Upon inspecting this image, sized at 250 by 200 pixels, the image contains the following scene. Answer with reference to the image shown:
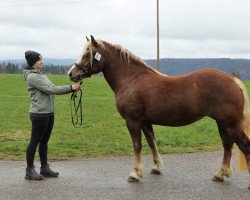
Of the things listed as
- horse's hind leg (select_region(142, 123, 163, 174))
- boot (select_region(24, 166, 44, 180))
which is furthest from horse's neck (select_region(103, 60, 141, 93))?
boot (select_region(24, 166, 44, 180))

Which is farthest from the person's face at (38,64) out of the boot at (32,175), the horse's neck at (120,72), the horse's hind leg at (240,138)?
the horse's hind leg at (240,138)

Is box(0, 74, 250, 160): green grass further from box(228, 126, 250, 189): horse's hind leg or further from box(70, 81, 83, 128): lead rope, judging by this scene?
box(228, 126, 250, 189): horse's hind leg

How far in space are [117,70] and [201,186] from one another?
2232 millimetres

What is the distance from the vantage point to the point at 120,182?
644 centimetres

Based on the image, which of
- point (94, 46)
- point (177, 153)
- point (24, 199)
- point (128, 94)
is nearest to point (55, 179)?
point (24, 199)

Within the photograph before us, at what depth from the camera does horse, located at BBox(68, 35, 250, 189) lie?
6074mm

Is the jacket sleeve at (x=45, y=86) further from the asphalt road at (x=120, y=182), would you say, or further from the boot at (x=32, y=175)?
the asphalt road at (x=120, y=182)

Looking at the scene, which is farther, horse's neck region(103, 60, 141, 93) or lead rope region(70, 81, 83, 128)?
lead rope region(70, 81, 83, 128)

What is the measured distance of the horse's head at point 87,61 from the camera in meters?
6.56

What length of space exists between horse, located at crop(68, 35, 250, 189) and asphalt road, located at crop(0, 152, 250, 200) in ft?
0.90

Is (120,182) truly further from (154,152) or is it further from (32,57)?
(32,57)

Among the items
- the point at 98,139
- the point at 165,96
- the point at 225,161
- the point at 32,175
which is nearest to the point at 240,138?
the point at 225,161

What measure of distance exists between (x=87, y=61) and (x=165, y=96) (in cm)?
134

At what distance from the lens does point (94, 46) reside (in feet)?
21.7
